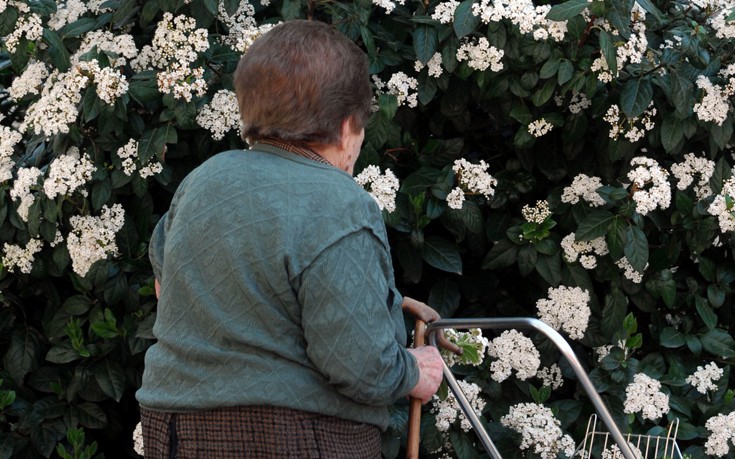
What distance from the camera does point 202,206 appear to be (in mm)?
1971

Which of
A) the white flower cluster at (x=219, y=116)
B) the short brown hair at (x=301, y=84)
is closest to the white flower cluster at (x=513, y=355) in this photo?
the white flower cluster at (x=219, y=116)

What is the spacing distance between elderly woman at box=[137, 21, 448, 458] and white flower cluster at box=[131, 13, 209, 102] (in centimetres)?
120

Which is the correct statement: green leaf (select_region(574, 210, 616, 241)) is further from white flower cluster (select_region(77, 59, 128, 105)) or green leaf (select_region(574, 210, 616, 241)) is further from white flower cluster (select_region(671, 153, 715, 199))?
white flower cluster (select_region(77, 59, 128, 105))

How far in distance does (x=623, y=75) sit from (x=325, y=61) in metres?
1.68

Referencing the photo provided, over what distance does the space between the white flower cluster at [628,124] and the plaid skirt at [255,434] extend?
1.68 m

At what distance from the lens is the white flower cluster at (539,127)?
3.37 meters

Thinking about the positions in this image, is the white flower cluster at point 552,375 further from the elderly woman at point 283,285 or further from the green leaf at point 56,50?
the green leaf at point 56,50

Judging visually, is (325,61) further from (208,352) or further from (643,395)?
(643,395)

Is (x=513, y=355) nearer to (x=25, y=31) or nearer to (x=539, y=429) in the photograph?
(x=539, y=429)

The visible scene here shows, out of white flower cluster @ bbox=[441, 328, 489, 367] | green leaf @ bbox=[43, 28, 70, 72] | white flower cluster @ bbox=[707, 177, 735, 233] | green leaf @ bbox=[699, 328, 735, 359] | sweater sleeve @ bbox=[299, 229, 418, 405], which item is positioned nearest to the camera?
sweater sleeve @ bbox=[299, 229, 418, 405]

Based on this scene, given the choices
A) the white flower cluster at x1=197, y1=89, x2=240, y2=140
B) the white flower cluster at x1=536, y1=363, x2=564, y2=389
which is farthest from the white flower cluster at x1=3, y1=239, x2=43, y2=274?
the white flower cluster at x1=536, y1=363, x2=564, y2=389

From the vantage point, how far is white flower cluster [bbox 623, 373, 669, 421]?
3.19 metres

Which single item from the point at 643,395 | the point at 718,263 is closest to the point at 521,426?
the point at 643,395

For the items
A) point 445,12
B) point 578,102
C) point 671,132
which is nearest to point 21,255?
point 445,12
